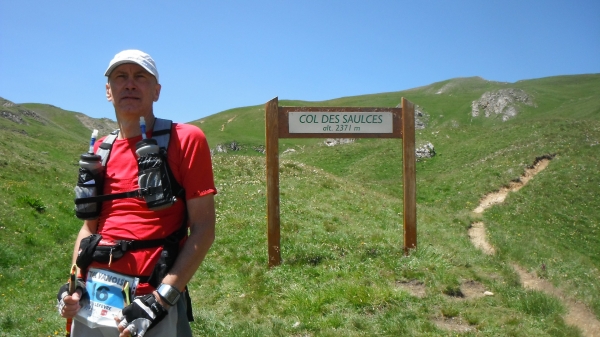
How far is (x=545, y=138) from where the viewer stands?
32312mm

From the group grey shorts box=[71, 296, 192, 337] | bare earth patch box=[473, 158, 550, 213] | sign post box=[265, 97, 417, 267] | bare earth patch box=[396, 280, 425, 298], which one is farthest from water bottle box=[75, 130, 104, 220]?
bare earth patch box=[473, 158, 550, 213]

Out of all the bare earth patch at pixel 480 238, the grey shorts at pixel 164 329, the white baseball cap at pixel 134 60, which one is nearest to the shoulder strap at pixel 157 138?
the white baseball cap at pixel 134 60

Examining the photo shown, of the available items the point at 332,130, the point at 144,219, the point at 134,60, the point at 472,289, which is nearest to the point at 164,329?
the point at 144,219

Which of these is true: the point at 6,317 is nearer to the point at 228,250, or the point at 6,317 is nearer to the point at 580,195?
the point at 228,250

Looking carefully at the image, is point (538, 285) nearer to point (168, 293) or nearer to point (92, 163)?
point (168, 293)

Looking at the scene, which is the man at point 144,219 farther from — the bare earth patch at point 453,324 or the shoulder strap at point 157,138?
the bare earth patch at point 453,324

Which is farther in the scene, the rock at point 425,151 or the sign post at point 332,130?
the rock at point 425,151

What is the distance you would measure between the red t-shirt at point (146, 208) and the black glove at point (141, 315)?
168 millimetres

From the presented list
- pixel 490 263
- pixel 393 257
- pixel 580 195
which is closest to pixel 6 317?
pixel 393 257

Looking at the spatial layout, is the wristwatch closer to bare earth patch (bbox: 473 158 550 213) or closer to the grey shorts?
the grey shorts

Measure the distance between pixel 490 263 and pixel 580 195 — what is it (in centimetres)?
1572

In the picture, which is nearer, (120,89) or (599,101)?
(120,89)

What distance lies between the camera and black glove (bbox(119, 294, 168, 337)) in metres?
2.92

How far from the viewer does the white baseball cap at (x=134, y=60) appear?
10.9 ft
